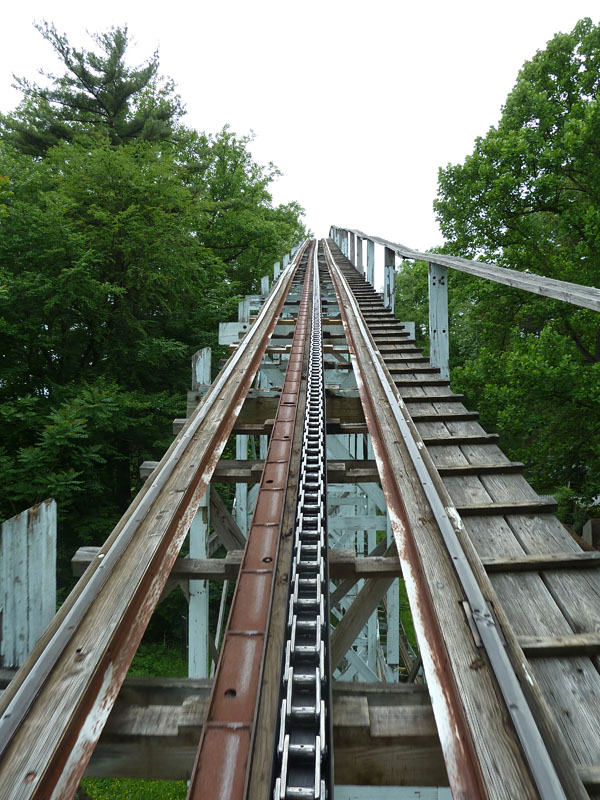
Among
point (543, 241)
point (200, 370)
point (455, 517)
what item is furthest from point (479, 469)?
point (543, 241)

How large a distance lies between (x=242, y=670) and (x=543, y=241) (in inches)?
514

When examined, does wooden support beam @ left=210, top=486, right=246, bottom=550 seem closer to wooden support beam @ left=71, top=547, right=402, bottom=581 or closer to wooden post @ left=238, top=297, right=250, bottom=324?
wooden support beam @ left=71, top=547, right=402, bottom=581

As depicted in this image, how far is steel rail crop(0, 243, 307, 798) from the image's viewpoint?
3.75 feet

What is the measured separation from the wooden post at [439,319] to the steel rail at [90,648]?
3.17 metres

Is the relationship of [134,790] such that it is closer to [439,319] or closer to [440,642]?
[439,319]

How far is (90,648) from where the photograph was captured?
1.44m

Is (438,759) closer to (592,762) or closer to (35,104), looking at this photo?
(592,762)

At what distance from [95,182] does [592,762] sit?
12760 mm

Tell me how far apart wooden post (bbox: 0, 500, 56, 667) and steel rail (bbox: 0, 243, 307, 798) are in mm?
104

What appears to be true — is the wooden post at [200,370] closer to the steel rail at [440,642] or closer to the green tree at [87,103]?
the steel rail at [440,642]

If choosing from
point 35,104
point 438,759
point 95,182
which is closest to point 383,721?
point 438,759

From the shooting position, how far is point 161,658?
471 inches

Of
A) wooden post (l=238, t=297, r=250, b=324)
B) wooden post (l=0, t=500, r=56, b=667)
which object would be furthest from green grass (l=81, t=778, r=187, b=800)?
Answer: wooden post (l=0, t=500, r=56, b=667)

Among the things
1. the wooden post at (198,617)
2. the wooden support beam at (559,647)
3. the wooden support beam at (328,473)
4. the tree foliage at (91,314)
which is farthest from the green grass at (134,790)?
the wooden support beam at (559,647)
